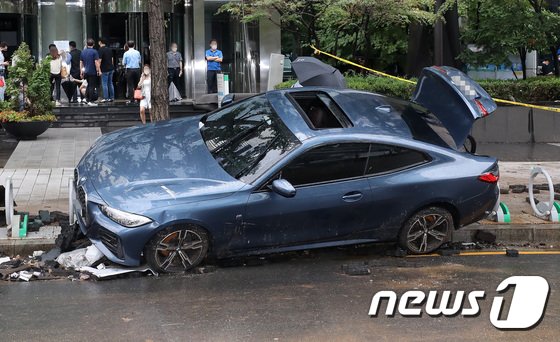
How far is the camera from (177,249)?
671cm

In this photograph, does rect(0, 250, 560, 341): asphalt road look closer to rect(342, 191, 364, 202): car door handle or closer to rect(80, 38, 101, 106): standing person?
rect(342, 191, 364, 202): car door handle

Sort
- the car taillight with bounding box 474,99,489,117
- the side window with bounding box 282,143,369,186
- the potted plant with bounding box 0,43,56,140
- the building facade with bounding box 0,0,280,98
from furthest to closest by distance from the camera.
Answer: the building facade with bounding box 0,0,280,98 < the potted plant with bounding box 0,43,56,140 < the car taillight with bounding box 474,99,489,117 < the side window with bounding box 282,143,369,186

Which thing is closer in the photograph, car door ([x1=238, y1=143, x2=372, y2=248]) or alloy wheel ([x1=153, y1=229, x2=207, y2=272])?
alloy wheel ([x1=153, y1=229, x2=207, y2=272])

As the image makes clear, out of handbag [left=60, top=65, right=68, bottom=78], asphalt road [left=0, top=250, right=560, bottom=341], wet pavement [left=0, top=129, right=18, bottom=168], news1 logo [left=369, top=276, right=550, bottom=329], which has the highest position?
handbag [left=60, top=65, right=68, bottom=78]

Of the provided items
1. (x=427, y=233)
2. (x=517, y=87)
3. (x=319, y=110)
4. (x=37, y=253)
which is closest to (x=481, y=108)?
(x=427, y=233)

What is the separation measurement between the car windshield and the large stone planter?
7915mm

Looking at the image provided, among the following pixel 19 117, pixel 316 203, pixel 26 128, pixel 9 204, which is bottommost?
pixel 9 204

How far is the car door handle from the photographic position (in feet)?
23.1

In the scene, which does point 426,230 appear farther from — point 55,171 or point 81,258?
point 55,171

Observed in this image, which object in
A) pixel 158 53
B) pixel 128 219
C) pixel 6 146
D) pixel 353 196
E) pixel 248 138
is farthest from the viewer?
pixel 6 146

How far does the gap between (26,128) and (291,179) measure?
9.69 m

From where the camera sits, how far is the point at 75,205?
730 cm

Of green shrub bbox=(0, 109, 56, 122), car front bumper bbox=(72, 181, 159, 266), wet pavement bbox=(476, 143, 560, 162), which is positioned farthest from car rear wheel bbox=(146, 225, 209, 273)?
green shrub bbox=(0, 109, 56, 122)

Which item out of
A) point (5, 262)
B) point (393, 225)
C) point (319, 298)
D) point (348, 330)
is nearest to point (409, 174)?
point (393, 225)
